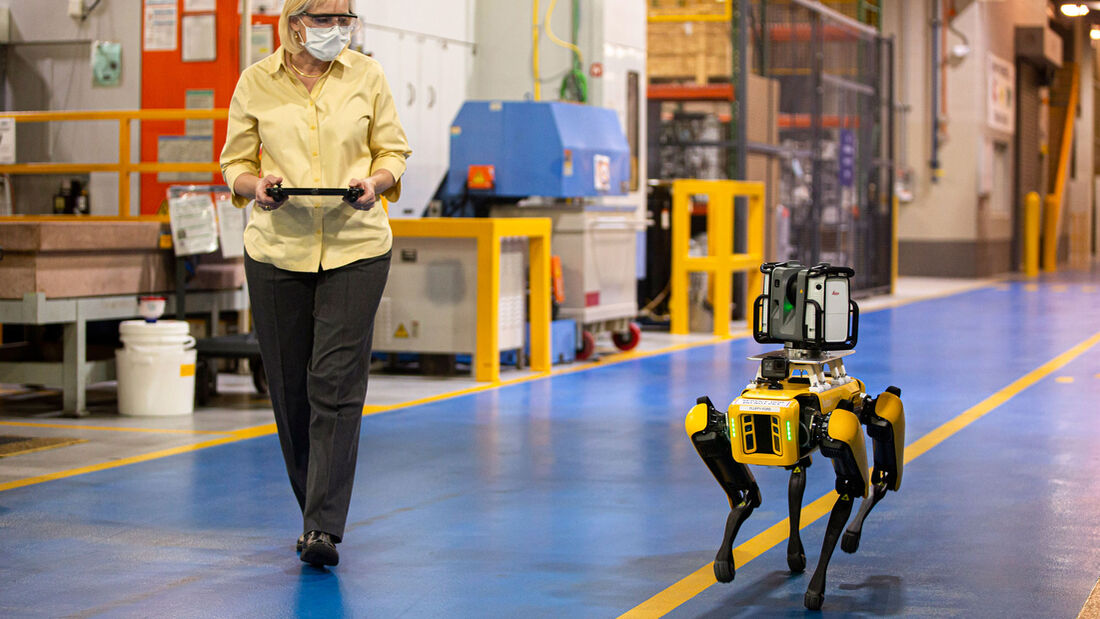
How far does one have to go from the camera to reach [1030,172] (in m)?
32.0

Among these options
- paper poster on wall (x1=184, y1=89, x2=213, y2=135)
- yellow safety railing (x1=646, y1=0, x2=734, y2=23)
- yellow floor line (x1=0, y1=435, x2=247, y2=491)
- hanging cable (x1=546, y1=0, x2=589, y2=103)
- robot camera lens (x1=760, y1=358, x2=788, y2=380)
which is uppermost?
yellow safety railing (x1=646, y1=0, x2=734, y2=23)

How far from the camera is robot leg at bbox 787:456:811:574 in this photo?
4.25m

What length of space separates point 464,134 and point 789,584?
21.3ft


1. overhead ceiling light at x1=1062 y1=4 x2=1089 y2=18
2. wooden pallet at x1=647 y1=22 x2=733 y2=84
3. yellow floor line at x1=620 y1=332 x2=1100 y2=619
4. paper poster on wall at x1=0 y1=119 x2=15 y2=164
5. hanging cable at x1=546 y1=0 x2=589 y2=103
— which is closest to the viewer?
yellow floor line at x1=620 y1=332 x2=1100 y2=619

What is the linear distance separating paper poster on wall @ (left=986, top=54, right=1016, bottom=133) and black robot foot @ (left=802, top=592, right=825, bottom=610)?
23.9 m

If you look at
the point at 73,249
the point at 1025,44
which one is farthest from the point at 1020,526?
the point at 1025,44

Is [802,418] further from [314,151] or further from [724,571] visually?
[314,151]

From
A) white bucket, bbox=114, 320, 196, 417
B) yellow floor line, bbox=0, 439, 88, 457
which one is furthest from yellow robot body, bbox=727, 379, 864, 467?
white bucket, bbox=114, 320, 196, 417

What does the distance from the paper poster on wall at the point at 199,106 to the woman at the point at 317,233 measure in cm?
566

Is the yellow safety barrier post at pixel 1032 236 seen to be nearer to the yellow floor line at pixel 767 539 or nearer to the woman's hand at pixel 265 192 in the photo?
the yellow floor line at pixel 767 539

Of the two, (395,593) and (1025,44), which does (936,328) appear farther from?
(1025,44)

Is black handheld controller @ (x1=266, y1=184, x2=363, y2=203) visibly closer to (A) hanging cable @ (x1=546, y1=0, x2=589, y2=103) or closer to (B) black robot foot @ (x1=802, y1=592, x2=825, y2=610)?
(B) black robot foot @ (x1=802, y1=592, x2=825, y2=610)

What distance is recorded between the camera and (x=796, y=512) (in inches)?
172

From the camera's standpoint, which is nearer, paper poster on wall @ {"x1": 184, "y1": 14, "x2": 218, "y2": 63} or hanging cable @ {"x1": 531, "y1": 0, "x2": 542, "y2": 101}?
paper poster on wall @ {"x1": 184, "y1": 14, "x2": 218, "y2": 63}
